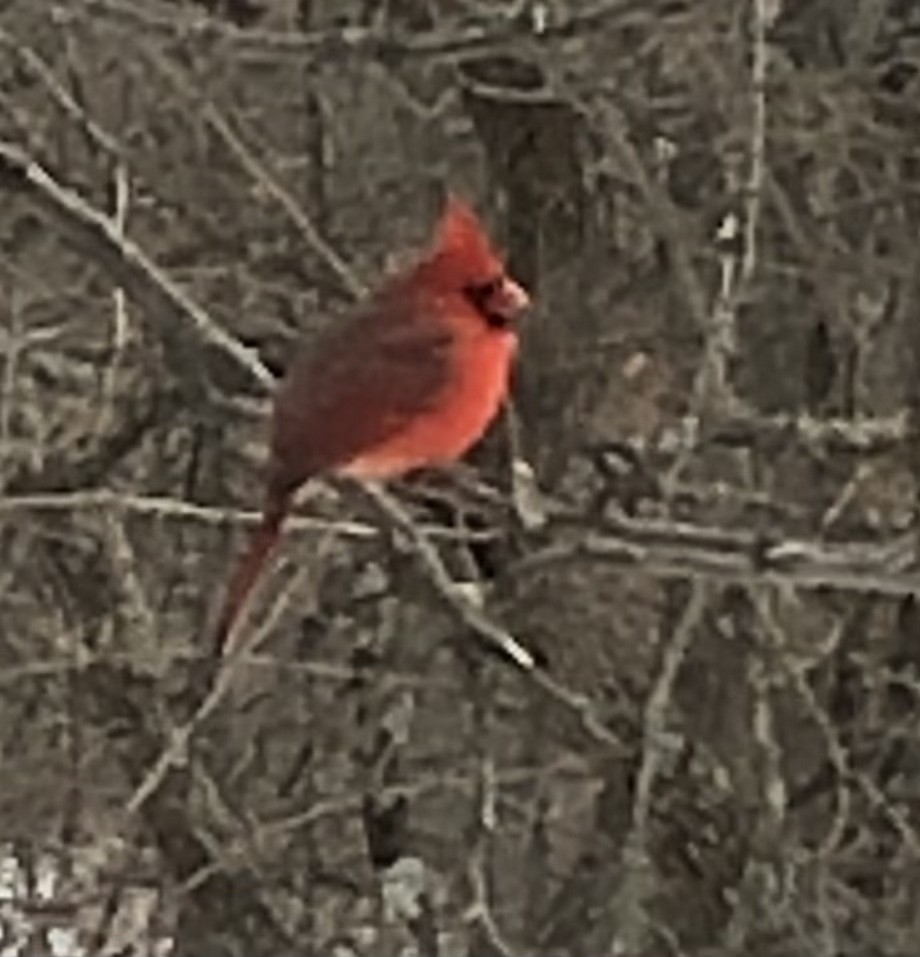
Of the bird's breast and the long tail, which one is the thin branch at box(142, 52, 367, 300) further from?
the long tail

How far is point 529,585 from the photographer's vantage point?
3.77 metres

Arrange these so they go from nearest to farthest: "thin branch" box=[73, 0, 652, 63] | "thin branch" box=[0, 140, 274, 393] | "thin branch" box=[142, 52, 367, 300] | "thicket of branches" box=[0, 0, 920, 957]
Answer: "thin branch" box=[0, 140, 274, 393] → "thin branch" box=[142, 52, 367, 300] → "thin branch" box=[73, 0, 652, 63] → "thicket of branches" box=[0, 0, 920, 957]

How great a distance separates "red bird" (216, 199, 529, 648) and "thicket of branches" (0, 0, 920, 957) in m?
1.03

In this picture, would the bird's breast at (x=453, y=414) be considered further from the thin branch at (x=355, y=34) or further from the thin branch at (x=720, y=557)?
the thin branch at (x=355, y=34)

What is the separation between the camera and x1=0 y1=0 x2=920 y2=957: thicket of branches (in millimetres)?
4027

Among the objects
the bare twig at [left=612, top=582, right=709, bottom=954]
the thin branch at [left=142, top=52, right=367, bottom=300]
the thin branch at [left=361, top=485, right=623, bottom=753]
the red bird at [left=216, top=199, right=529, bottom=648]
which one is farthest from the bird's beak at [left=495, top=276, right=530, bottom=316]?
the bare twig at [left=612, top=582, right=709, bottom=954]

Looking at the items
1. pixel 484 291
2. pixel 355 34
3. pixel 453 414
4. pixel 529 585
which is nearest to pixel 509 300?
A: pixel 484 291

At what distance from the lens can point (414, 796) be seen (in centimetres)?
441

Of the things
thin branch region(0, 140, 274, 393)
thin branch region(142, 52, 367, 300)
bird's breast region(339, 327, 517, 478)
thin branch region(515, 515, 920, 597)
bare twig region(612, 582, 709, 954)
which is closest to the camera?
thin branch region(515, 515, 920, 597)

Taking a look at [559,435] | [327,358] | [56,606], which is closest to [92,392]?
[56,606]

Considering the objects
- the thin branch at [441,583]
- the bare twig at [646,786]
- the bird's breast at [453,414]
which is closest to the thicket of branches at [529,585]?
the bare twig at [646,786]

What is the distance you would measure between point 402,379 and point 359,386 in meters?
0.04

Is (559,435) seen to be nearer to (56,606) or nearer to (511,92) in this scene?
(511,92)

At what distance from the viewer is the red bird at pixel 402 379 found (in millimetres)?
2627
